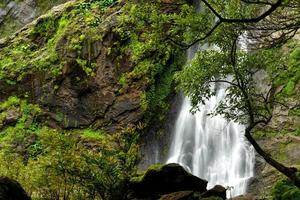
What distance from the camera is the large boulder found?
932 cm

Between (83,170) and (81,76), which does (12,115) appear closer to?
(81,76)

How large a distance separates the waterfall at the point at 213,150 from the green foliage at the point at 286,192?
8.22m

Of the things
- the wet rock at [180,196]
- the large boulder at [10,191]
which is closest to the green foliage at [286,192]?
the wet rock at [180,196]

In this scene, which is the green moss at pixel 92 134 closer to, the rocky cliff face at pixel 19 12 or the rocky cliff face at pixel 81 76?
the rocky cliff face at pixel 81 76

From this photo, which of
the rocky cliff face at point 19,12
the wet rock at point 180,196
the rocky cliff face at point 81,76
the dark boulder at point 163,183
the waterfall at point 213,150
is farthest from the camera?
the rocky cliff face at point 19,12

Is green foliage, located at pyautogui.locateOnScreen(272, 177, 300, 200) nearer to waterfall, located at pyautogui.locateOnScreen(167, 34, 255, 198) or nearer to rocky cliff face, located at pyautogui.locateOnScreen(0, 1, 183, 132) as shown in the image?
waterfall, located at pyautogui.locateOnScreen(167, 34, 255, 198)

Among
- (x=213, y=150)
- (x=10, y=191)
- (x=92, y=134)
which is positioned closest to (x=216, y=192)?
(x=10, y=191)

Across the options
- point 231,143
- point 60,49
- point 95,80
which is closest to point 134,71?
point 95,80

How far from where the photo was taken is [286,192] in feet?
37.9

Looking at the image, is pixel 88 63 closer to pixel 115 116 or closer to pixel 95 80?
pixel 95 80

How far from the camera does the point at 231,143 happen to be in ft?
76.7

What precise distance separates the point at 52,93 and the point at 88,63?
273 cm

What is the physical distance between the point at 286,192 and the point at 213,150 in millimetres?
11918

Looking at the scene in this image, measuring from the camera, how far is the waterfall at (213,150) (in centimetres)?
2166
